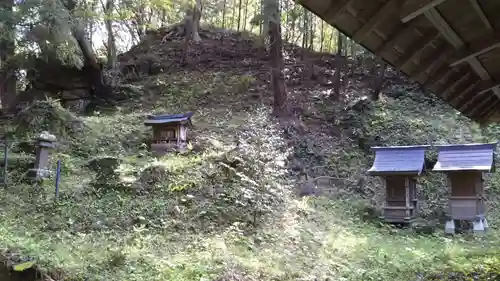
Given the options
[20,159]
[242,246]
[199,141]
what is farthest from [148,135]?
[242,246]

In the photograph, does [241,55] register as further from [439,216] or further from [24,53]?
[439,216]

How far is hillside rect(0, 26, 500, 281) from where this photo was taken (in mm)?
8836

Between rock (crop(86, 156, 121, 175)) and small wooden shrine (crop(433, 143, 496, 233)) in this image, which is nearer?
small wooden shrine (crop(433, 143, 496, 233))

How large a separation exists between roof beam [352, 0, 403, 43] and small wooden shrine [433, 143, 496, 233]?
9867mm

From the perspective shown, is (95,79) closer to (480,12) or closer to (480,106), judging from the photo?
(480,106)

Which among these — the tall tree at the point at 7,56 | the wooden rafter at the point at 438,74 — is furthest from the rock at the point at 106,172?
the wooden rafter at the point at 438,74

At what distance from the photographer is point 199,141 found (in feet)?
53.8

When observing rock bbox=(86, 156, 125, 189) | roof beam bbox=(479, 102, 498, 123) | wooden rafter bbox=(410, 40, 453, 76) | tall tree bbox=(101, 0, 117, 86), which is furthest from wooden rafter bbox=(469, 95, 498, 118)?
tall tree bbox=(101, 0, 117, 86)

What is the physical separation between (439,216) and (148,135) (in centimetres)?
1094

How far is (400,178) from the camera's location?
13.7 meters

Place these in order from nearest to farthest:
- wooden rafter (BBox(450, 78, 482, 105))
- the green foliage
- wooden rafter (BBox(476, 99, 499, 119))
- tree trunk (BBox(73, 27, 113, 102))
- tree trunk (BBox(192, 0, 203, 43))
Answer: wooden rafter (BBox(450, 78, 482, 105)) → wooden rafter (BBox(476, 99, 499, 119)) → the green foliage → tree trunk (BBox(73, 27, 113, 102)) → tree trunk (BBox(192, 0, 203, 43))

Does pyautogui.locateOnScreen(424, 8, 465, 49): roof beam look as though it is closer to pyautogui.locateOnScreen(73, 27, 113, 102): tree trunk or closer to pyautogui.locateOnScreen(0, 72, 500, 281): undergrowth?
pyautogui.locateOnScreen(0, 72, 500, 281): undergrowth

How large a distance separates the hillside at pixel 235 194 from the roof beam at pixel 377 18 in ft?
17.5

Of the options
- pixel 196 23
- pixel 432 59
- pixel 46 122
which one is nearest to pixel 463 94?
pixel 432 59
